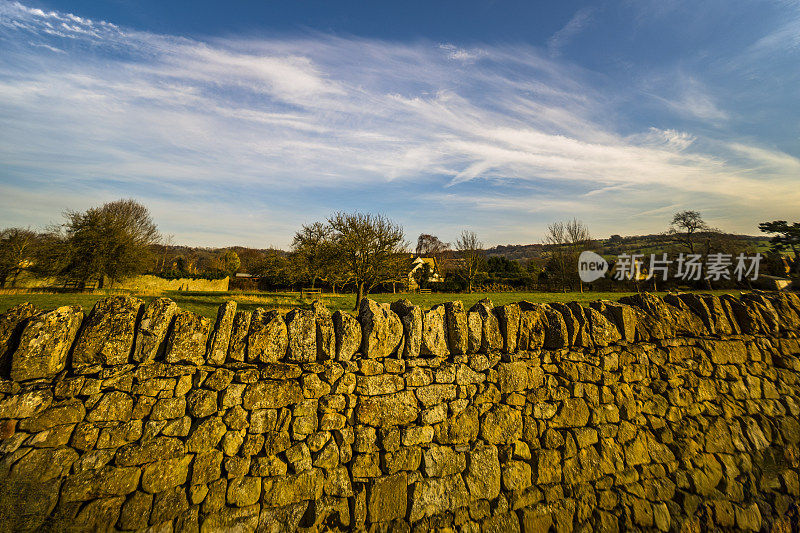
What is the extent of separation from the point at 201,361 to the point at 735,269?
4977 cm

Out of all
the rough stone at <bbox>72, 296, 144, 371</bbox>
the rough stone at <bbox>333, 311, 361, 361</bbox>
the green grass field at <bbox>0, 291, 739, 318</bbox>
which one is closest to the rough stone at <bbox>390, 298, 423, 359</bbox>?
the rough stone at <bbox>333, 311, 361, 361</bbox>

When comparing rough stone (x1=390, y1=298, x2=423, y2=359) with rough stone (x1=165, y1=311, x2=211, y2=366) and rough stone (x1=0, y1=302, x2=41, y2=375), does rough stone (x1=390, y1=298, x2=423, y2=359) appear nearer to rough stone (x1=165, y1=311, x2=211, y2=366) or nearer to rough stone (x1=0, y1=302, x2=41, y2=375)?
rough stone (x1=165, y1=311, x2=211, y2=366)

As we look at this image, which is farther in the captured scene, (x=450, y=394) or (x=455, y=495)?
(x=450, y=394)

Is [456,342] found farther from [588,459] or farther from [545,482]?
[588,459]

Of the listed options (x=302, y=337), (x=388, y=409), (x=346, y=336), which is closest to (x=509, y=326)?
(x=388, y=409)

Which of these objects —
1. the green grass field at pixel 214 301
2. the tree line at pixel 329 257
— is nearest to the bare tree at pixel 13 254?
the tree line at pixel 329 257

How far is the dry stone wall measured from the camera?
2570 millimetres

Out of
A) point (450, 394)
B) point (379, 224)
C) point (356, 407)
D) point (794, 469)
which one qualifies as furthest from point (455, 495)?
point (379, 224)

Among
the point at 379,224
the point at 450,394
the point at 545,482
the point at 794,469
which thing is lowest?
the point at 794,469

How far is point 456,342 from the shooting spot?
11.8ft

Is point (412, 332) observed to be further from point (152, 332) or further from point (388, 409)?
point (152, 332)

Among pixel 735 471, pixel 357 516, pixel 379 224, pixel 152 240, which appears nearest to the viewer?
pixel 357 516

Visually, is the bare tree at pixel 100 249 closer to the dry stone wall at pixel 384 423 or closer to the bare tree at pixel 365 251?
the bare tree at pixel 365 251

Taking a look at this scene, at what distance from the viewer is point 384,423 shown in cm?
317
